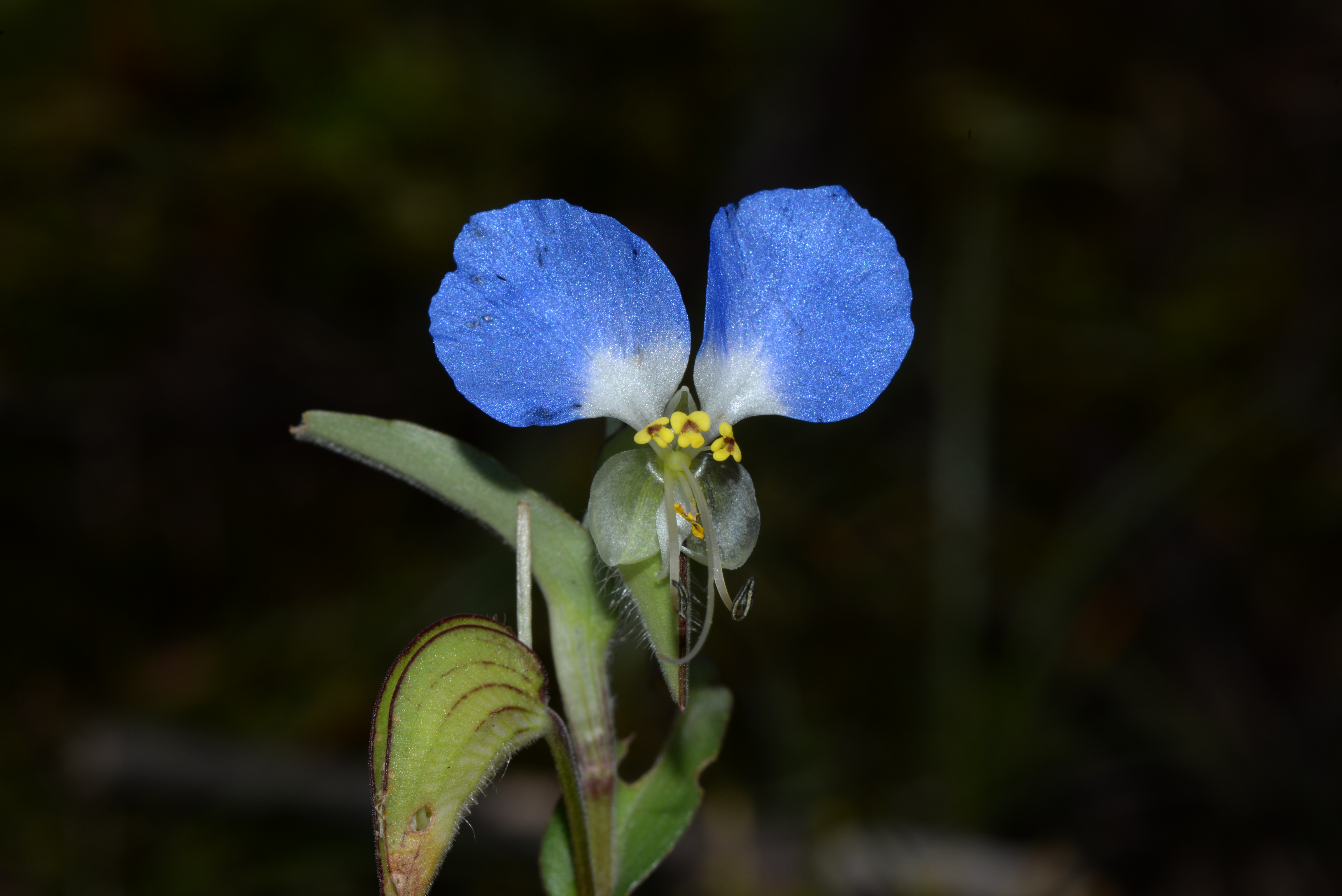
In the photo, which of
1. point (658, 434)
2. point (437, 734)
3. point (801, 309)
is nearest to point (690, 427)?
point (658, 434)

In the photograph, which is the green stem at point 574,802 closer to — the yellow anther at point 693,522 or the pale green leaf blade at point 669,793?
the pale green leaf blade at point 669,793

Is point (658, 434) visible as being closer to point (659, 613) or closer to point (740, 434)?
point (659, 613)

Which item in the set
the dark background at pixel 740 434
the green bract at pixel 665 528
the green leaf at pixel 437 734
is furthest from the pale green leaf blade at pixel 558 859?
the dark background at pixel 740 434

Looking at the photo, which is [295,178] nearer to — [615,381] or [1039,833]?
[615,381]

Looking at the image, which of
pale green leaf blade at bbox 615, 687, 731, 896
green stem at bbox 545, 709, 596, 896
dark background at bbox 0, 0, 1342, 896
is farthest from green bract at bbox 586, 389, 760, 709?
dark background at bbox 0, 0, 1342, 896

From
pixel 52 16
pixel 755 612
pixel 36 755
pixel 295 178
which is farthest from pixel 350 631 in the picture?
pixel 52 16
